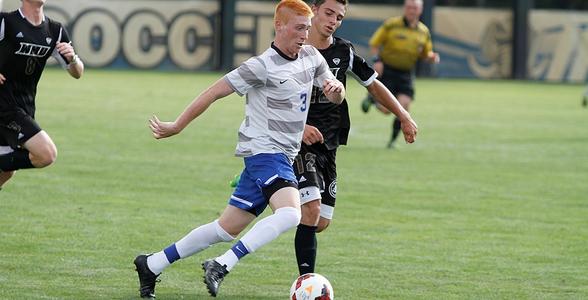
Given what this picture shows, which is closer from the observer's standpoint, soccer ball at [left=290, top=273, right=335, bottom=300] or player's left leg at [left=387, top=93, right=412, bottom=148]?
soccer ball at [left=290, top=273, right=335, bottom=300]

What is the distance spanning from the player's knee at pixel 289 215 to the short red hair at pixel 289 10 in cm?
115

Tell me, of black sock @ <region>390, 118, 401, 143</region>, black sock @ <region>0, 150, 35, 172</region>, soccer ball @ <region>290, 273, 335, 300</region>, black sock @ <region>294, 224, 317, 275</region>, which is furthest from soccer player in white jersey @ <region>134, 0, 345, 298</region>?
black sock @ <region>390, 118, 401, 143</region>

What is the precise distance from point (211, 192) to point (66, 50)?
3.82 metres

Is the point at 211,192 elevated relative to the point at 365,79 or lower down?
lower down

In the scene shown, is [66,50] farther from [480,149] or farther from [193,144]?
[480,149]

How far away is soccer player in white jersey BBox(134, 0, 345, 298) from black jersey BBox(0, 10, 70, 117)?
2985mm

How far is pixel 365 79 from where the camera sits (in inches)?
335

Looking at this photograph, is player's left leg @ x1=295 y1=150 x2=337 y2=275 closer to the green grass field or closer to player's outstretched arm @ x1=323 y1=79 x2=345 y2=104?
the green grass field

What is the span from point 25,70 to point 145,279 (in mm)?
3151

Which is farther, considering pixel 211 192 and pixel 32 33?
pixel 211 192

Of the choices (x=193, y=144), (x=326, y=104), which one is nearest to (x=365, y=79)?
(x=326, y=104)

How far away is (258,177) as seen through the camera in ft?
25.2

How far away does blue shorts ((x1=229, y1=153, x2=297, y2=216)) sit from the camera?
25.1 feet

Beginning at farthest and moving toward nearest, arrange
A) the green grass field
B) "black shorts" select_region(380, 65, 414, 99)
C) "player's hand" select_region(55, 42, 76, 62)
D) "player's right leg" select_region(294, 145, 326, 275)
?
"black shorts" select_region(380, 65, 414, 99), "player's hand" select_region(55, 42, 76, 62), the green grass field, "player's right leg" select_region(294, 145, 326, 275)
